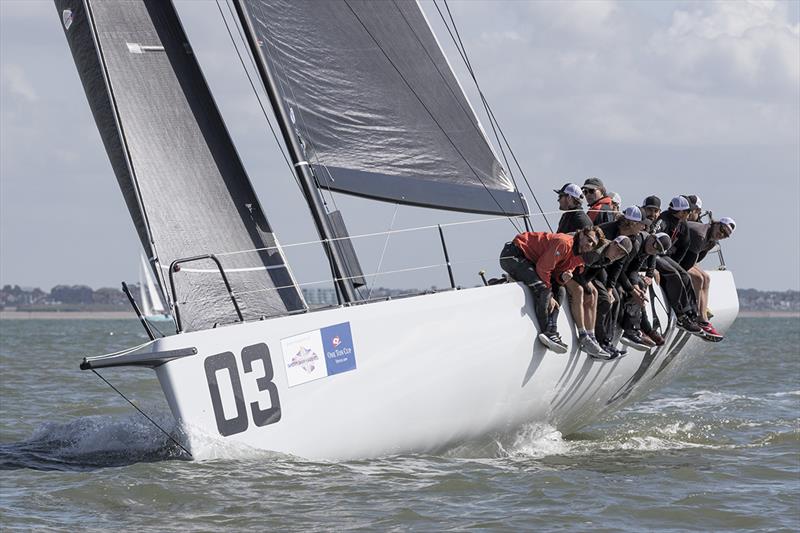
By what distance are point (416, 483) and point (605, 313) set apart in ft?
7.79

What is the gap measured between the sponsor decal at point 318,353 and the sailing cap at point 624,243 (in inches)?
78.4

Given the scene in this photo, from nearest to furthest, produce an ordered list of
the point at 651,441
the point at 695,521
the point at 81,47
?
the point at 695,521, the point at 81,47, the point at 651,441

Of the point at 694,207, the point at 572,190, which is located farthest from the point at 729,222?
the point at 572,190

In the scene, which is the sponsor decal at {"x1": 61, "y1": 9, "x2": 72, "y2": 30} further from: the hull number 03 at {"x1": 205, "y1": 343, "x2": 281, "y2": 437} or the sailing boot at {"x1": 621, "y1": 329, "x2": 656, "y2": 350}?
the sailing boot at {"x1": 621, "y1": 329, "x2": 656, "y2": 350}

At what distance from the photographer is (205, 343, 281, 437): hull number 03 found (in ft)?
22.8

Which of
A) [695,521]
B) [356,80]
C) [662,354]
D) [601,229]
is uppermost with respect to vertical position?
[356,80]

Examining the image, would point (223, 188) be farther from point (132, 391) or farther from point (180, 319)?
point (132, 391)

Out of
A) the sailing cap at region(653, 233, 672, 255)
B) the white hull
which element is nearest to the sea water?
the white hull

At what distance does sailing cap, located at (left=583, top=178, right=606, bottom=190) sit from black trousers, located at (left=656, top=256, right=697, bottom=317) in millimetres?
776

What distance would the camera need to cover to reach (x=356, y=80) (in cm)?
875

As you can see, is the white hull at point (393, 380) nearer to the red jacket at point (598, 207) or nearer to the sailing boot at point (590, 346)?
the sailing boot at point (590, 346)

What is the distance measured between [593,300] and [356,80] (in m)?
2.29

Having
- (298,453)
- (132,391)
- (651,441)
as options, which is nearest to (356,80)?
(298,453)

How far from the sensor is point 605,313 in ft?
28.8
